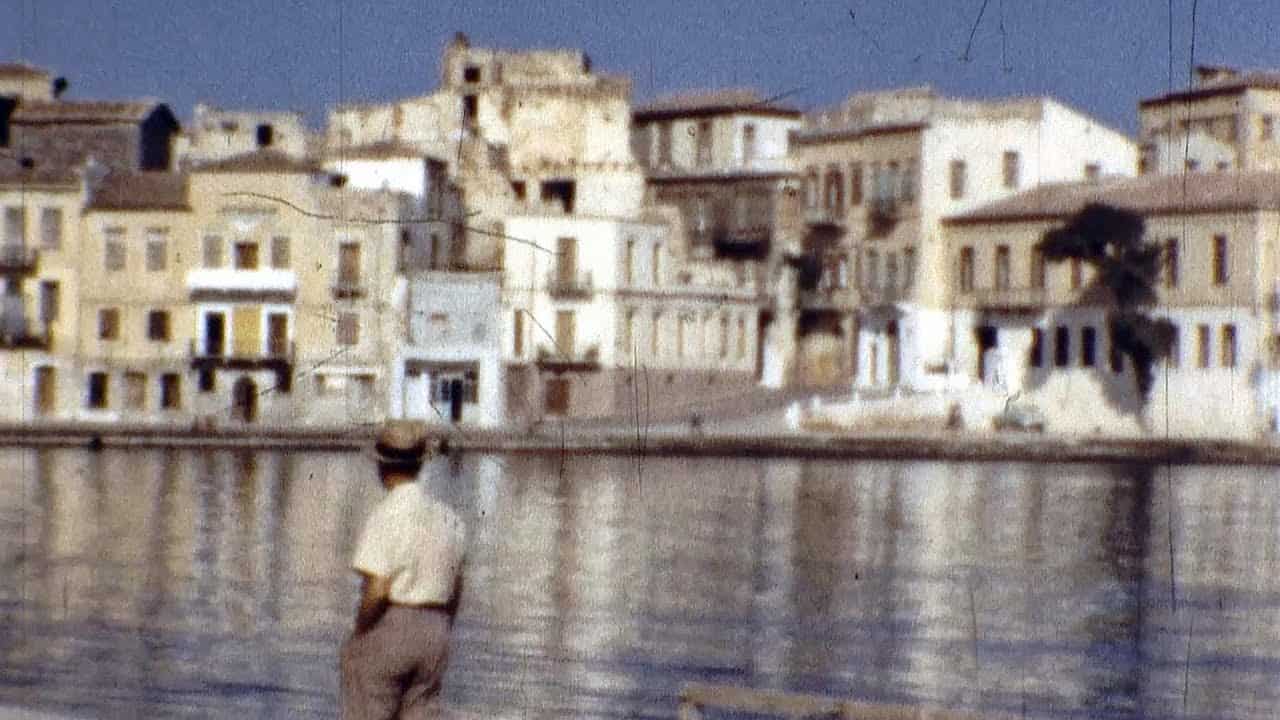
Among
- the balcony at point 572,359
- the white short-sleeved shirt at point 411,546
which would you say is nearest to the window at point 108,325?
the balcony at point 572,359

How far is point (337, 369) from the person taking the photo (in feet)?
148

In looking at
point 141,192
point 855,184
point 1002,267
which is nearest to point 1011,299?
point 1002,267

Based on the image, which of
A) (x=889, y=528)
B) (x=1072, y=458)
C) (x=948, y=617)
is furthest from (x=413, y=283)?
(x=948, y=617)

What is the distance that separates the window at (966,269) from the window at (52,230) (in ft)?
54.9

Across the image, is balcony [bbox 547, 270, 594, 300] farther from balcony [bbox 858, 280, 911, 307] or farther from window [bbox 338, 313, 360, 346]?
balcony [bbox 858, 280, 911, 307]

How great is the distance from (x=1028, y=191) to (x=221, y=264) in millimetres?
15111

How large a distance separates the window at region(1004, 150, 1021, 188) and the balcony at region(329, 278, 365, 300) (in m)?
13.0

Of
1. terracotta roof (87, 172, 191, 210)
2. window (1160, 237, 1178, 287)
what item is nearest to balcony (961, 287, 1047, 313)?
window (1160, 237, 1178, 287)

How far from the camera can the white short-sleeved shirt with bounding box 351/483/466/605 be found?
7.89 metres

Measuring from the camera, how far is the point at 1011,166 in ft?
169

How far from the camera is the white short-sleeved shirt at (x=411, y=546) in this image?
7895 mm

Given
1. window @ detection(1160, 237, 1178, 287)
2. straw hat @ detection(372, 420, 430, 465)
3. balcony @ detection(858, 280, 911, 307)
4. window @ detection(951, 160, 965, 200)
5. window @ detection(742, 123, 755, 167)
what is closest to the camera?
straw hat @ detection(372, 420, 430, 465)

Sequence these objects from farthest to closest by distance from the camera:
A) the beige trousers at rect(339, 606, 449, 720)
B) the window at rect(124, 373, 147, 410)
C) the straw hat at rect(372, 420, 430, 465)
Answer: the window at rect(124, 373, 147, 410)
the beige trousers at rect(339, 606, 449, 720)
the straw hat at rect(372, 420, 430, 465)

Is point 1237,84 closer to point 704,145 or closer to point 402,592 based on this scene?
point 704,145
